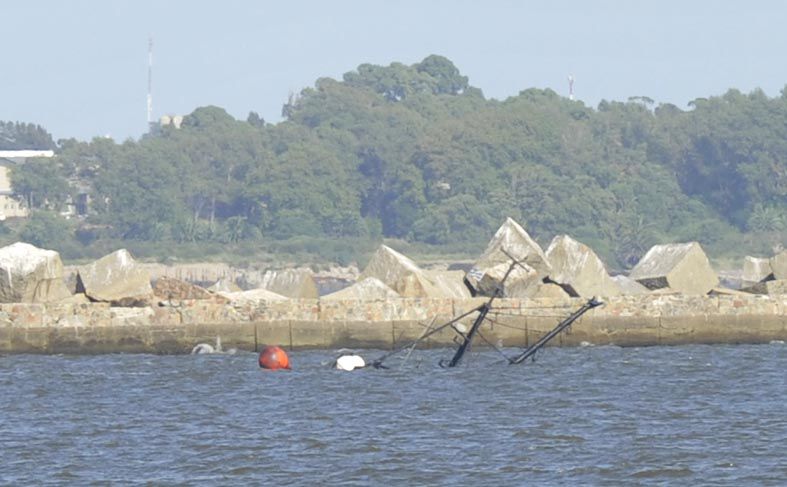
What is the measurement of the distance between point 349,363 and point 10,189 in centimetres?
11968

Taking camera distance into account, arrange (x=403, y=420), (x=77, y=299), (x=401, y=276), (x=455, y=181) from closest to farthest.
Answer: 1. (x=403, y=420)
2. (x=77, y=299)
3. (x=401, y=276)
4. (x=455, y=181)

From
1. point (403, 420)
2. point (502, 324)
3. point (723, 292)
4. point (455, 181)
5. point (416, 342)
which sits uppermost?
point (455, 181)

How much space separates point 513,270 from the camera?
40.0 metres

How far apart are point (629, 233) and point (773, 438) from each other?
104m

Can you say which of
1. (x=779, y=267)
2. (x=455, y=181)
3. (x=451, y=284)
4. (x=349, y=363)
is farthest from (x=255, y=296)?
(x=455, y=181)

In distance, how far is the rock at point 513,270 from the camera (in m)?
40.0

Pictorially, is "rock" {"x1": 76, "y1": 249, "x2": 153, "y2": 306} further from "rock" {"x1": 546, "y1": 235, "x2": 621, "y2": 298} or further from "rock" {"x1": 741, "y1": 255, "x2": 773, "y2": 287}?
"rock" {"x1": 741, "y1": 255, "x2": 773, "y2": 287}

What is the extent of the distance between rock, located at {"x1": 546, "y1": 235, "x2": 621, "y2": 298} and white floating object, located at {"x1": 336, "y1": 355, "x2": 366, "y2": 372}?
23.2ft

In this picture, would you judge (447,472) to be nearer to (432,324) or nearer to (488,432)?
(488,432)

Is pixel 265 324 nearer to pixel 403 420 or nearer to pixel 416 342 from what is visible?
pixel 416 342

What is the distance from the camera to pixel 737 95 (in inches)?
5856

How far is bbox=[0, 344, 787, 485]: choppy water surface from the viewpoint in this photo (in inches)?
951

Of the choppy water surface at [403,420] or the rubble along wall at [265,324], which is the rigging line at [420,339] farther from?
the rubble along wall at [265,324]

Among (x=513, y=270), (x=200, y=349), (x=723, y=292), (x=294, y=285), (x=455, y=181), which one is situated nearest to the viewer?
(x=200, y=349)
